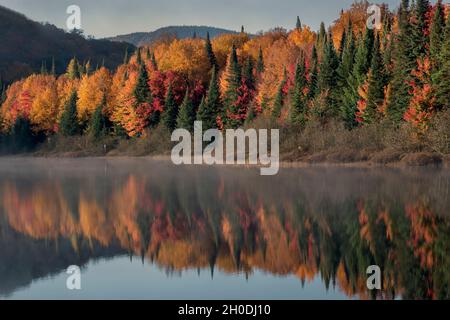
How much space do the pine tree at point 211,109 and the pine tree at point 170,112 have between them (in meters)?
5.00

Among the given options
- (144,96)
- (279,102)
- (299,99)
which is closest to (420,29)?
(299,99)

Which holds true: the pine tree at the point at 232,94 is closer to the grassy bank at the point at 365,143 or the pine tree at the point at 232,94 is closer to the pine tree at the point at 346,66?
the grassy bank at the point at 365,143

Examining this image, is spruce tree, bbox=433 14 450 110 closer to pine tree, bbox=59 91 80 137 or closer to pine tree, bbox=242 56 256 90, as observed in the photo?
pine tree, bbox=242 56 256 90

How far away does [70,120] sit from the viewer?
91562 millimetres

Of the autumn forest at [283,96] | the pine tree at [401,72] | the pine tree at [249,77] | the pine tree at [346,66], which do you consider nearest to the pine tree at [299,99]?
the autumn forest at [283,96]

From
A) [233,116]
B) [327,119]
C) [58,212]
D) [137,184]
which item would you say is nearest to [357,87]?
[327,119]

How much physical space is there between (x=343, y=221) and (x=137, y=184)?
1827 centimetres

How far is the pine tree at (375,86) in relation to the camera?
60312 millimetres

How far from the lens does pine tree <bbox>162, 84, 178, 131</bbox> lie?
80.4 metres

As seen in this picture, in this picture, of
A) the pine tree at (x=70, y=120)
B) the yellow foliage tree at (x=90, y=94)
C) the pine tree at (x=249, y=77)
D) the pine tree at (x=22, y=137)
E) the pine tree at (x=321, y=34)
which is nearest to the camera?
the pine tree at (x=249, y=77)

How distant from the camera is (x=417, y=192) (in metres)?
27.3

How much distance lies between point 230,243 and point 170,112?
6551 cm

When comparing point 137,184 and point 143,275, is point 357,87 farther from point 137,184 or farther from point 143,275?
point 143,275

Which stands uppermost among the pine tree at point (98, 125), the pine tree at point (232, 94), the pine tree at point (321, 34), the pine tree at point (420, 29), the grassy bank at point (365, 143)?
the pine tree at point (321, 34)
